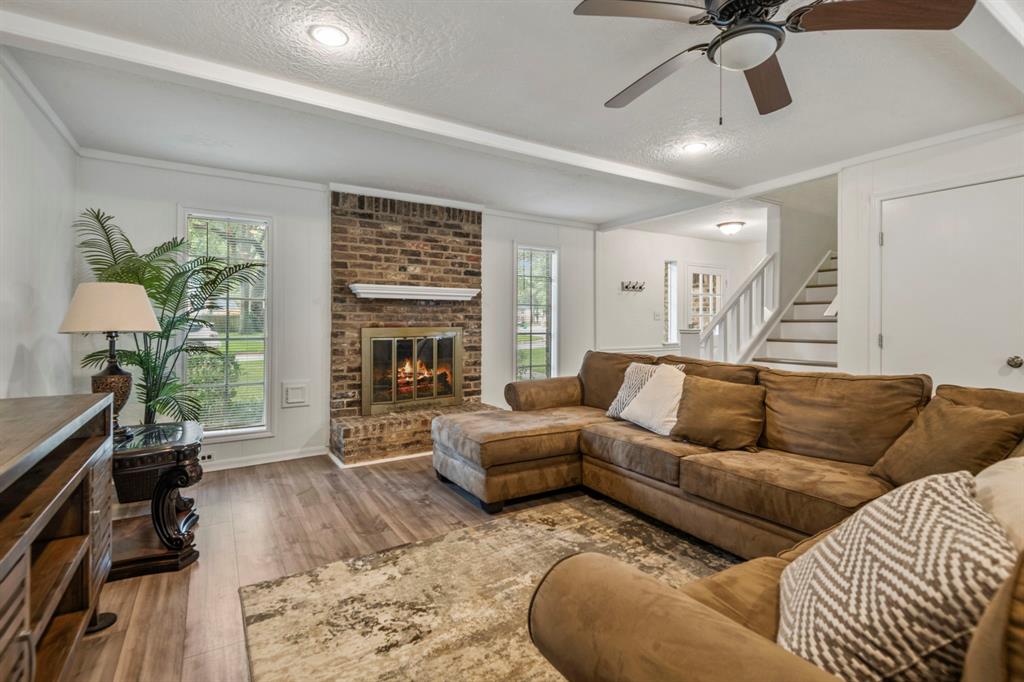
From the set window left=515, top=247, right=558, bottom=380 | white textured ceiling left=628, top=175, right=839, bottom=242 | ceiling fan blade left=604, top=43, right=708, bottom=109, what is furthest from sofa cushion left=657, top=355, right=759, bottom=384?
window left=515, top=247, right=558, bottom=380

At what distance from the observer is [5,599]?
975 mm

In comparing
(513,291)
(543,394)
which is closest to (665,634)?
(543,394)

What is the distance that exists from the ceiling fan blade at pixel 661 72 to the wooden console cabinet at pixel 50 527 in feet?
7.83

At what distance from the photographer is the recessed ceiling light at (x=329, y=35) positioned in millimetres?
2193

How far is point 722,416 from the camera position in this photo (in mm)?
2770

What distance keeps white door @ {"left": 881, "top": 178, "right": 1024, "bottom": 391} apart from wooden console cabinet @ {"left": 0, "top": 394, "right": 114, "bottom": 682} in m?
4.72

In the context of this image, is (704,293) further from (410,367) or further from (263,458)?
(263,458)

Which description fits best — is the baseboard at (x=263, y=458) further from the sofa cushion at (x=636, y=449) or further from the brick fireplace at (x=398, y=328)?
the sofa cushion at (x=636, y=449)

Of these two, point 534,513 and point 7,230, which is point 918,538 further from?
point 7,230

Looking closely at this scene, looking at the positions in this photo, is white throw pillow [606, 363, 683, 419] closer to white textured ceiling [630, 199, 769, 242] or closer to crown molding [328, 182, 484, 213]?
white textured ceiling [630, 199, 769, 242]

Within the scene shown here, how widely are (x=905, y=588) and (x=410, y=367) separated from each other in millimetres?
4431

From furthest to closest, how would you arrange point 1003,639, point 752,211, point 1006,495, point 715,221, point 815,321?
point 715,221
point 752,211
point 815,321
point 1006,495
point 1003,639

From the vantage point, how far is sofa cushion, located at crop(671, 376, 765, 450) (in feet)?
8.93

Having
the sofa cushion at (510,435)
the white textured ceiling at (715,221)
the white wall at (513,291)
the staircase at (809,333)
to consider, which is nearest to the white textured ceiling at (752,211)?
the white textured ceiling at (715,221)
